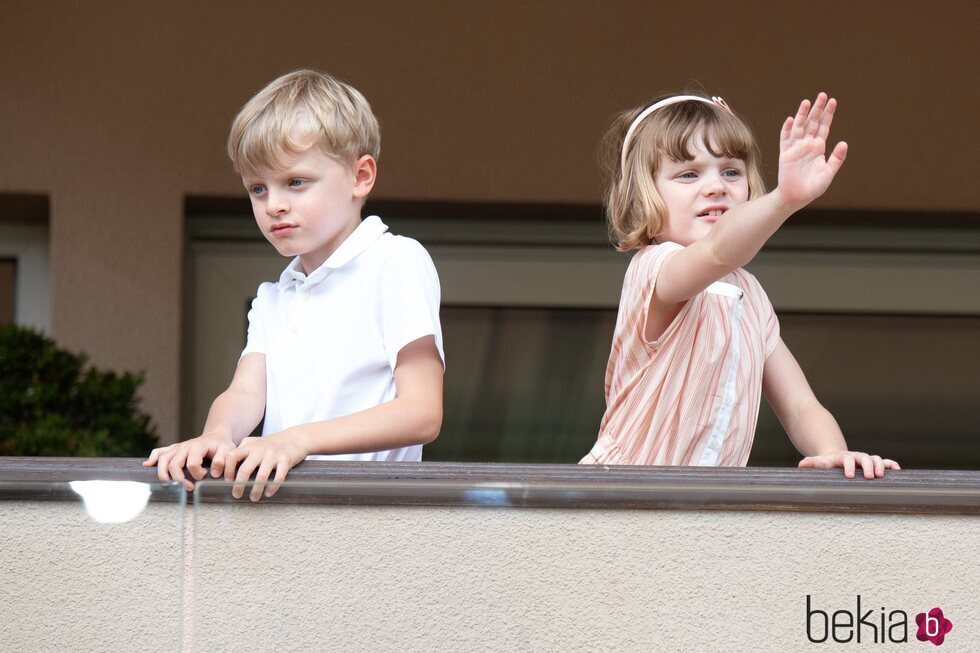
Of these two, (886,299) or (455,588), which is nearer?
(455,588)

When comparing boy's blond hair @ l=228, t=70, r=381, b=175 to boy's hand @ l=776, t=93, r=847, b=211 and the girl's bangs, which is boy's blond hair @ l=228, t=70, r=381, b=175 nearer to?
the girl's bangs

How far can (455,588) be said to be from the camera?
2459 millimetres

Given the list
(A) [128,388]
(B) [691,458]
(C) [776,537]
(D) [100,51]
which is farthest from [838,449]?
(D) [100,51]

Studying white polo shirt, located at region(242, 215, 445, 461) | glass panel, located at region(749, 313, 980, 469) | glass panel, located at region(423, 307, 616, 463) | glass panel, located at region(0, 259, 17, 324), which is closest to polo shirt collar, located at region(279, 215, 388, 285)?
white polo shirt, located at region(242, 215, 445, 461)

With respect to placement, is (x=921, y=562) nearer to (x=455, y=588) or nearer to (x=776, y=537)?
(x=776, y=537)

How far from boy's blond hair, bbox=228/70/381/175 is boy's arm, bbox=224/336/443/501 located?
1.49ft

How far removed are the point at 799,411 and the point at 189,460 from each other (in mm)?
1299

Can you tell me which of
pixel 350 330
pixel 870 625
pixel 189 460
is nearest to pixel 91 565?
pixel 189 460

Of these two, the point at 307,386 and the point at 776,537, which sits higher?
the point at 307,386

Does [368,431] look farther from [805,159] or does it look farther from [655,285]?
[805,159]

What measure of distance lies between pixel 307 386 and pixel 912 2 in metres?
3.57

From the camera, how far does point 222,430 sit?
2809mm

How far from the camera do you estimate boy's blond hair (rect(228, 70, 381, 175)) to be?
2.89 metres

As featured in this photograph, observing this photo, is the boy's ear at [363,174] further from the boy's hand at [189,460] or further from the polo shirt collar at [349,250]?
the boy's hand at [189,460]
